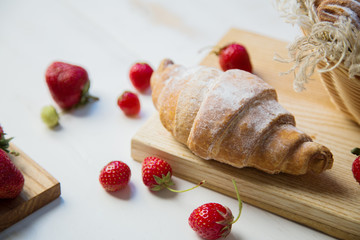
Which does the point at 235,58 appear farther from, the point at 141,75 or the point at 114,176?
the point at 114,176

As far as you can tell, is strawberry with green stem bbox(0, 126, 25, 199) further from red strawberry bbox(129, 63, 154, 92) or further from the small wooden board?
red strawberry bbox(129, 63, 154, 92)

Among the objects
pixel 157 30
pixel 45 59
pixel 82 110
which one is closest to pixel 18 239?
pixel 82 110

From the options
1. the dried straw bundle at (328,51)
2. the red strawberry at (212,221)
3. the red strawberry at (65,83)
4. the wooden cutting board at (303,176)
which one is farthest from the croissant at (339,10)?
the red strawberry at (65,83)

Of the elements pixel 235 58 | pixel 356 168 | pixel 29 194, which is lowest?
pixel 29 194

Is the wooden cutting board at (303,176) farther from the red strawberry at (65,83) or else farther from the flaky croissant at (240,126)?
the red strawberry at (65,83)

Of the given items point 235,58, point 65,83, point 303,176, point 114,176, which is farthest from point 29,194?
point 235,58

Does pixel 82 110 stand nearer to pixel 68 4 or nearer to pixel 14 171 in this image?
pixel 14 171

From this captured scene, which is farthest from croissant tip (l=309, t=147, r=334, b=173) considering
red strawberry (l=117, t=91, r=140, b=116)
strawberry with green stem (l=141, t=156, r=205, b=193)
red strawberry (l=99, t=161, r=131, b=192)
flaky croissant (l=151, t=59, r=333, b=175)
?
red strawberry (l=117, t=91, r=140, b=116)

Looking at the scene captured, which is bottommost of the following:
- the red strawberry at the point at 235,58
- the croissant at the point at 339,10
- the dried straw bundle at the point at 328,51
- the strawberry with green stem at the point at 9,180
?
the strawberry with green stem at the point at 9,180
